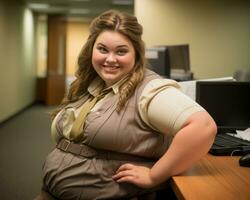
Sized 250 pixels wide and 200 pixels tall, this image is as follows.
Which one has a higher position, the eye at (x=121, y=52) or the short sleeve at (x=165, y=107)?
the eye at (x=121, y=52)

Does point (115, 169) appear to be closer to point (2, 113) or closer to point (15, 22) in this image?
point (2, 113)

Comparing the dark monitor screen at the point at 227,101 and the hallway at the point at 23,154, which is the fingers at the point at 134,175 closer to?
the dark monitor screen at the point at 227,101

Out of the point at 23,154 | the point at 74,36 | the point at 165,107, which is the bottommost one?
the point at 23,154

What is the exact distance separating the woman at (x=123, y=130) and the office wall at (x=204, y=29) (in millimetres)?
3874

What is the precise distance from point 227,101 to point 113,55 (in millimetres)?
753

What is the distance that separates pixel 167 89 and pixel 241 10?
183 inches

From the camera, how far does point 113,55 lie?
1.19 meters

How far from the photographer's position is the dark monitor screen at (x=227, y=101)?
167 cm

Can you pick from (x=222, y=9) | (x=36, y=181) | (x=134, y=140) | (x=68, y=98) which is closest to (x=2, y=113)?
(x=36, y=181)

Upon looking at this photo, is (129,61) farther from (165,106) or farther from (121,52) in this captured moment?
(165,106)

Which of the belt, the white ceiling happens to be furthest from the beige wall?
the belt

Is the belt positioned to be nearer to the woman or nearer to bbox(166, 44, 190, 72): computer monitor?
the woman

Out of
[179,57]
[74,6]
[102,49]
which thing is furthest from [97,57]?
[74,6]

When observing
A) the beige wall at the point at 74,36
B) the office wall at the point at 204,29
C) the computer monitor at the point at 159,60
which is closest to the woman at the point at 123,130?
the computer monitor at the point at 159,60
